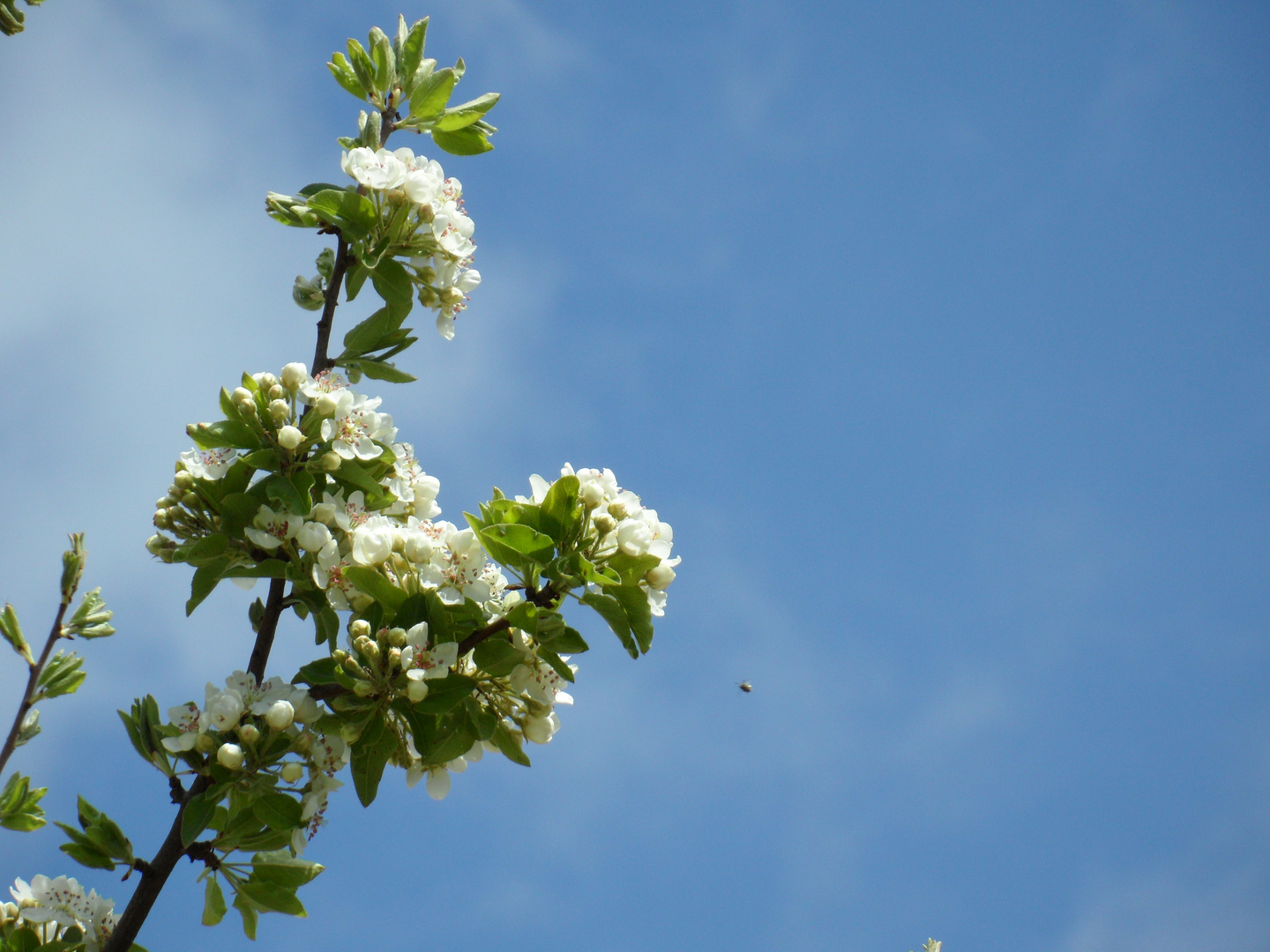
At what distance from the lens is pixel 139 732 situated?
11.8ft

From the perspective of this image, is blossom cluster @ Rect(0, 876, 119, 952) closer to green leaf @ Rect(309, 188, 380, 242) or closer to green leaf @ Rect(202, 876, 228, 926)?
green leaf @ Rect(202, 876, 228, 926)

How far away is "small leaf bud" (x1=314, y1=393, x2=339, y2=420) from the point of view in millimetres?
3600

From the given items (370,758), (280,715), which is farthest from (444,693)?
(280,715)

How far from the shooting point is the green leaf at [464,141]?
14.6ft

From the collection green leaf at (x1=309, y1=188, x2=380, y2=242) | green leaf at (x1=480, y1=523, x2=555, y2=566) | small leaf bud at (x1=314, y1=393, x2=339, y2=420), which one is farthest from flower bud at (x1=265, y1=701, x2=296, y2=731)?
green leaf at (x1=309, y1=188, x2=380, y2=242)

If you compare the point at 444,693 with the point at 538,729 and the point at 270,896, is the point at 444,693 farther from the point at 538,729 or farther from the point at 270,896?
the point at 270,896

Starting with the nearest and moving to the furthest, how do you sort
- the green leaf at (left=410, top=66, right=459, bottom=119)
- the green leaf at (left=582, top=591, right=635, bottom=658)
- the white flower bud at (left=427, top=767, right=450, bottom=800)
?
the green leaf at (left=582, top=591, right=635, bottom=658) < the white flower bud at (left=427, top=767, right=450, bottom=800) < the green leaf at (left=410, top=66, right=459, bottom=119)

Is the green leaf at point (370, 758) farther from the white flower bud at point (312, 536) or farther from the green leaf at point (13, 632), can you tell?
the green leaf at point (13, 632)

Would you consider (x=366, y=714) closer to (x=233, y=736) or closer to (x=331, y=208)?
(x=233, y=736)

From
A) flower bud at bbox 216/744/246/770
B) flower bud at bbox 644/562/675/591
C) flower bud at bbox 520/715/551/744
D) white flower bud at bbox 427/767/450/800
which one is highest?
flower bud at bbox 644/562/675/591

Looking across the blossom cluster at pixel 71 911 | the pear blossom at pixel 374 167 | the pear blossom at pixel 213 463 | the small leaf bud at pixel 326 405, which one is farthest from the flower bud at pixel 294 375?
the blossom cluster at pixel 71 911

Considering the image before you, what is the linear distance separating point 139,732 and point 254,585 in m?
0.65

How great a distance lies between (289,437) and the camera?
354 centimetres

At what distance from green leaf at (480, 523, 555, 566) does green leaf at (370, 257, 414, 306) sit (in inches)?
50.4
